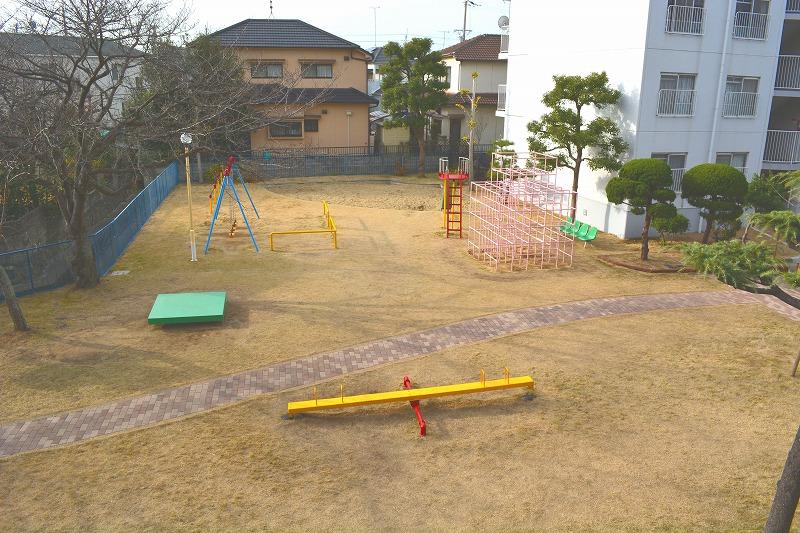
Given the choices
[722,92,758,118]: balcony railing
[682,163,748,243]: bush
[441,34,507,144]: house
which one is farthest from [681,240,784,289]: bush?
[441,34,507,144]: house

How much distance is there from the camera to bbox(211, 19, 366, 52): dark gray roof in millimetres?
35625

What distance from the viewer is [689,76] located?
1975 cm

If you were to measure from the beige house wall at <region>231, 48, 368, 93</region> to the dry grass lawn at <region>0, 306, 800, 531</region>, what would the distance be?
1134 inches

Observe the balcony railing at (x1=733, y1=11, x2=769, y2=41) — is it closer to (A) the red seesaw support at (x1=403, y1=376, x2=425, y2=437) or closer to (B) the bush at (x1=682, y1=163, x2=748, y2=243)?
(B) the bush at (x1=682, y1=163, x2=748, y2=243)

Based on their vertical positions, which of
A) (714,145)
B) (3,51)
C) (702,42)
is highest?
(702,42)

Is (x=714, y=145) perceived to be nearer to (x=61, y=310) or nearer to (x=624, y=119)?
(x=624, y=119)

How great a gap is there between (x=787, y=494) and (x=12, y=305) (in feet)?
41.0

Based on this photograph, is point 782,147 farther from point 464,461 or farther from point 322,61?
point 322,61

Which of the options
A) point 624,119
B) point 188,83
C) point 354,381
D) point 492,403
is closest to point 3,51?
point 188,83

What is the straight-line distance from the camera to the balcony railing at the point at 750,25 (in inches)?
783

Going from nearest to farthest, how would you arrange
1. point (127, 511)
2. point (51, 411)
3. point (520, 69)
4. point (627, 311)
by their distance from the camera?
point (127, 511) → point (51, 411) → point (627, 311) → point (520, 69)

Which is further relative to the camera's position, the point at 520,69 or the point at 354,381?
the point at 520,69

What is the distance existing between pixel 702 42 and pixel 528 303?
11431mm

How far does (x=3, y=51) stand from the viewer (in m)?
12.8
